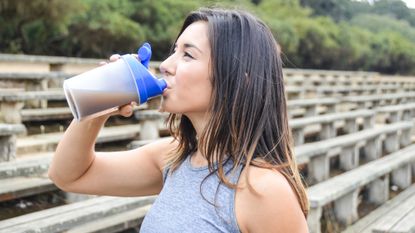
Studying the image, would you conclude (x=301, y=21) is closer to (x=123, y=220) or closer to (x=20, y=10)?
(x=20, y=10)

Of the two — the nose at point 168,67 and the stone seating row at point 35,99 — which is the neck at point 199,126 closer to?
the nose at point 168,67

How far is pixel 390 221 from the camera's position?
9.16ft

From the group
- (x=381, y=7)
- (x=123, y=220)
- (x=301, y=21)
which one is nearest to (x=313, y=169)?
(x=123, y=220)

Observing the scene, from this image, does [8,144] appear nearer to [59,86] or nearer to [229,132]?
[229,132]

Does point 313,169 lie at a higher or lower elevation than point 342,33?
higher

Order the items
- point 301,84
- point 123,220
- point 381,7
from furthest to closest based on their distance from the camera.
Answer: point 381,7 → point 301,84 → point 123,220

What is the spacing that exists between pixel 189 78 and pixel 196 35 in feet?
0.30

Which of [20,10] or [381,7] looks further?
[381,7]

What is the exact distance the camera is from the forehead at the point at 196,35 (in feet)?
3.74

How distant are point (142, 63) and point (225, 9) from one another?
0.22 meters

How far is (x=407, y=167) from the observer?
5090mm

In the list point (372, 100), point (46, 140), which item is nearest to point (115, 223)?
point (46, 140)

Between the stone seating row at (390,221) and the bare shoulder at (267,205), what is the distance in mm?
1580

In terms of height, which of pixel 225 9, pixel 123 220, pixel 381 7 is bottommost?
pixel 381 7
